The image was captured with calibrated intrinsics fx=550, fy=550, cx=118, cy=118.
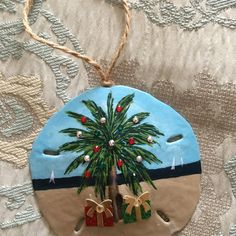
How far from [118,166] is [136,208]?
0.06 m

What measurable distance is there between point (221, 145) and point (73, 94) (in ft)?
0.65

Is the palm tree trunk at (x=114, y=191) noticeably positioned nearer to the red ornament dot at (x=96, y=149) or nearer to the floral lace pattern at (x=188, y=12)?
the red ornament dot at (x=96, y=149)

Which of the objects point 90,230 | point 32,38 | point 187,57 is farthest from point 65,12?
point 90,230

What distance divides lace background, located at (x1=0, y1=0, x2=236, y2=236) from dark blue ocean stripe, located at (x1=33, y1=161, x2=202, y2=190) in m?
0.02

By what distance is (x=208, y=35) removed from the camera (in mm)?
689

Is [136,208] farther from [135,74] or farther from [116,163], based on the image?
[135,74]

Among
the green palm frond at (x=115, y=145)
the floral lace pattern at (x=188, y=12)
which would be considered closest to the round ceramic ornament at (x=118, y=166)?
the green palm frond at (x=115, y=145)

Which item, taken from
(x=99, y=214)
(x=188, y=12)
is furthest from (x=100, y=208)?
(x=188, y=12)

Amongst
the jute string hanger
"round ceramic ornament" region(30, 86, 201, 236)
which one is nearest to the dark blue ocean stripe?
"round ceramic ornament" region(30, 86, 201, 236)

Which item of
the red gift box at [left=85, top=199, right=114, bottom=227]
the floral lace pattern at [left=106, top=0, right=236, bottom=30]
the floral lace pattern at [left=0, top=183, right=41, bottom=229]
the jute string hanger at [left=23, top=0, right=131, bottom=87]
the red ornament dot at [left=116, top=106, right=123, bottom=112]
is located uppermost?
the floral lace pattern at [left=106, top=0, right=236, bottom=30]

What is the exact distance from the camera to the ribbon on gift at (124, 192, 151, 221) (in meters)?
0.67

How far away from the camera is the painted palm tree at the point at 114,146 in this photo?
67 cm

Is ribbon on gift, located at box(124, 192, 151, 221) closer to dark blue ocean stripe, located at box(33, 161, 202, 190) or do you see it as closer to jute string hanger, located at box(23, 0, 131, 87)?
dark blue ocean stripe, located at box(33, 161, 202, 190)

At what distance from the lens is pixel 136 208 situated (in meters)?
0.67
